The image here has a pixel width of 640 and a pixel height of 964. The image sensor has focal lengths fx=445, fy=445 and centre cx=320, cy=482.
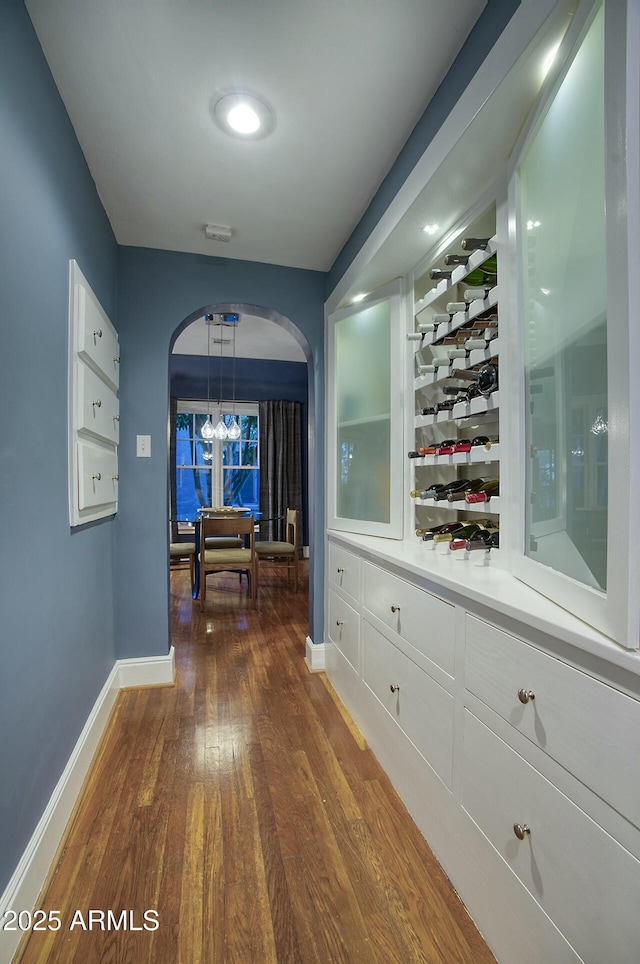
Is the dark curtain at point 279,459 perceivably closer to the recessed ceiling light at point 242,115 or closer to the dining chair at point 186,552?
the dining chair at point 186,552

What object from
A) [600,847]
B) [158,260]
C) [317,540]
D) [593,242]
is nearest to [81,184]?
[158,260]

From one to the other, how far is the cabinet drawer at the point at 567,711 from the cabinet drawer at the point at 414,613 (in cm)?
16

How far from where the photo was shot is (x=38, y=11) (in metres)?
1.26

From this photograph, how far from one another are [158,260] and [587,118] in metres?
2.31

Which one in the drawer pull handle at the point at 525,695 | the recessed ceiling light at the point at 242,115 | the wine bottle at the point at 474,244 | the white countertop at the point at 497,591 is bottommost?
the drawer pull handle at the point at 525,695

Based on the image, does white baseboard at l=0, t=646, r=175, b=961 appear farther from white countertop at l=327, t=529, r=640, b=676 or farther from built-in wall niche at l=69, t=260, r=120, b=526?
white countertop at l=327, t=529, r=640, b=676

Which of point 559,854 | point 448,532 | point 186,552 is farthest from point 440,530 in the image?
point 186,552

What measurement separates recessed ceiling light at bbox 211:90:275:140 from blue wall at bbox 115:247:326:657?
1.05 m

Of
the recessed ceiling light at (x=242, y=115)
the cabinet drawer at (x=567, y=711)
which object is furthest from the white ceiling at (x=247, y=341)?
the cabinet drawer at (x=567, y=711)

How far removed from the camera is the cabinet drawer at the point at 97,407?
68.6 inches

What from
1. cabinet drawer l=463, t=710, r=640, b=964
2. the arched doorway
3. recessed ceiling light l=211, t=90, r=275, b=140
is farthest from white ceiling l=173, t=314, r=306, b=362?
cabinet drawer l=463, t=710, r=640, b=964

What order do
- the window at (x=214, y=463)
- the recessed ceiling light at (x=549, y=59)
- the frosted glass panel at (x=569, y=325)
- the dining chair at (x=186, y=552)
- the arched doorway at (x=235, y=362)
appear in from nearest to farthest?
the frosted glass panel at (x=569, y=325)
the recessed ceiling light at (x=549, y=59)
the dining chair at (x=186, y=552)
the arched doorway at (x=235, y=362)
the window at (x=214, y=463)

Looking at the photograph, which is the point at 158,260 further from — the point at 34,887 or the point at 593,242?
the point at 34,887

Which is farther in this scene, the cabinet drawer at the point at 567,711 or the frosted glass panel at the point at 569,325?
the frosted glass panel at the point at 569,325
